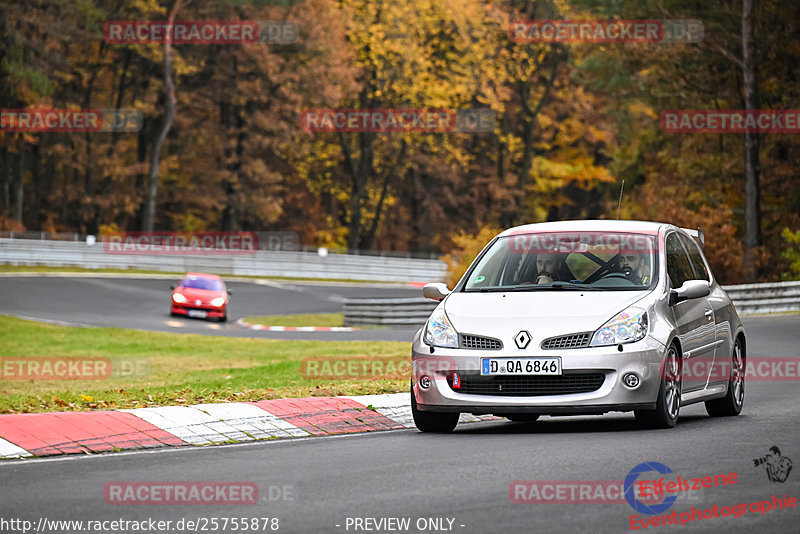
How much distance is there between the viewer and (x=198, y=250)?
195 feet

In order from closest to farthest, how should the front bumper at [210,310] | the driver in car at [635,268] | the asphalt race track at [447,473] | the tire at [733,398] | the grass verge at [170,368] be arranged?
the asphalt race track at [447,473] < the driver in car at [635,268] < the tire at [733,398] < the grass verge at [170,368] < the front bumper at [210,310]

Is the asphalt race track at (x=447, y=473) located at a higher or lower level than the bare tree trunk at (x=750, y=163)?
lower

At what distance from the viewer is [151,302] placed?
43.4 meters

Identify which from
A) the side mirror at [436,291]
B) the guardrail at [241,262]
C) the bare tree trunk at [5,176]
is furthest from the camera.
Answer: the bare tree trunk at [5,176]

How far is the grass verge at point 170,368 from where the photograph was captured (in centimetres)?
1351

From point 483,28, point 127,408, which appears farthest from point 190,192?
point 127,408

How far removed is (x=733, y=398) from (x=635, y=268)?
72.9 inches

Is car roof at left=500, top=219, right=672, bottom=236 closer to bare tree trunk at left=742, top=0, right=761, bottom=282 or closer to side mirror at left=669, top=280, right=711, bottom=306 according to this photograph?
side mirror at left=669, top=280, right=711, bottom=306

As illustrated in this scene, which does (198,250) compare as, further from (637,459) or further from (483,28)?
(637,459)

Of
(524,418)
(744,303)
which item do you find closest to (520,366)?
(524,418)

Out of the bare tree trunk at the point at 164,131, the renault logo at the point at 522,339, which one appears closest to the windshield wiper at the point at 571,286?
the renault logo at the point at 522,339

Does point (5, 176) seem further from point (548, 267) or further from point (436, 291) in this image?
point (548, 267)

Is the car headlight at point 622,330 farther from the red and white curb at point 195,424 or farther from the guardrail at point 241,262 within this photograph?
the guardrail at point 241,262

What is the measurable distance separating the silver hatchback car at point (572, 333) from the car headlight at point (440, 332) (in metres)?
0.01
